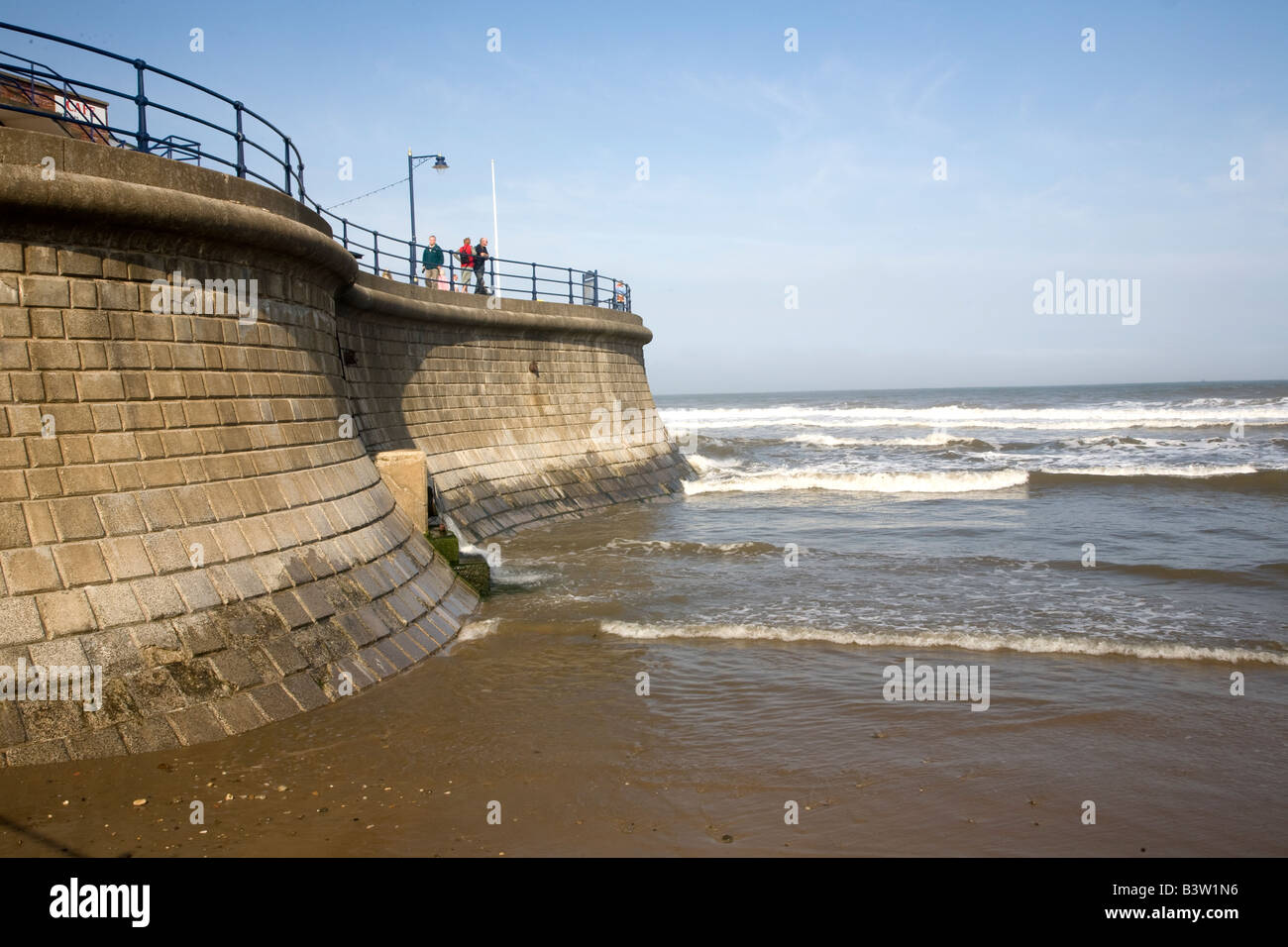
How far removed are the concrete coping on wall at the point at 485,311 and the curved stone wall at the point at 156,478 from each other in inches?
201

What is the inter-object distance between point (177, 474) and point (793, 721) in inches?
197

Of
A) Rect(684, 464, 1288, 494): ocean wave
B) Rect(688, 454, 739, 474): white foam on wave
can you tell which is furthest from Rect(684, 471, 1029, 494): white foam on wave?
Rect(688, 454, 739, 474): white foam on wave

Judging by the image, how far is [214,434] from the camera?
7.14 metres

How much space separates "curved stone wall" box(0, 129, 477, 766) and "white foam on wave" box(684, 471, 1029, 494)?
17.4 metres

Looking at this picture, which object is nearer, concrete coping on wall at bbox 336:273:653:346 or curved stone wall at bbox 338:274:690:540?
concrete coping on wall at bbox 336:273:653:346

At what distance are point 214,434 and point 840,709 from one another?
5.41 m

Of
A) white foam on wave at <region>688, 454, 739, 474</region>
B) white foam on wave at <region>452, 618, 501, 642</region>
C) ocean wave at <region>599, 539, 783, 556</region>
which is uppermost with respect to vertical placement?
white foam on wave at <region>688, 454, 739, 474</region>

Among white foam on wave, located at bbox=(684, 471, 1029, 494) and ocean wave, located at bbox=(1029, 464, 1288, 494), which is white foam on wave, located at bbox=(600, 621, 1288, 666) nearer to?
white foam on wave, located at bbox=(684, 471, 1029, 494)

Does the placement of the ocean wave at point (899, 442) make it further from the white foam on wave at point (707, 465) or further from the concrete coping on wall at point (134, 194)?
the concrete coping on wall at point (134, 194)

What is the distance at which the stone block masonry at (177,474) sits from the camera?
234 inches

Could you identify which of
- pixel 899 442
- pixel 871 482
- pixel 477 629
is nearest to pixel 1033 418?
pixel 899 442

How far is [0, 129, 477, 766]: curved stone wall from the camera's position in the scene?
19.4 ft
